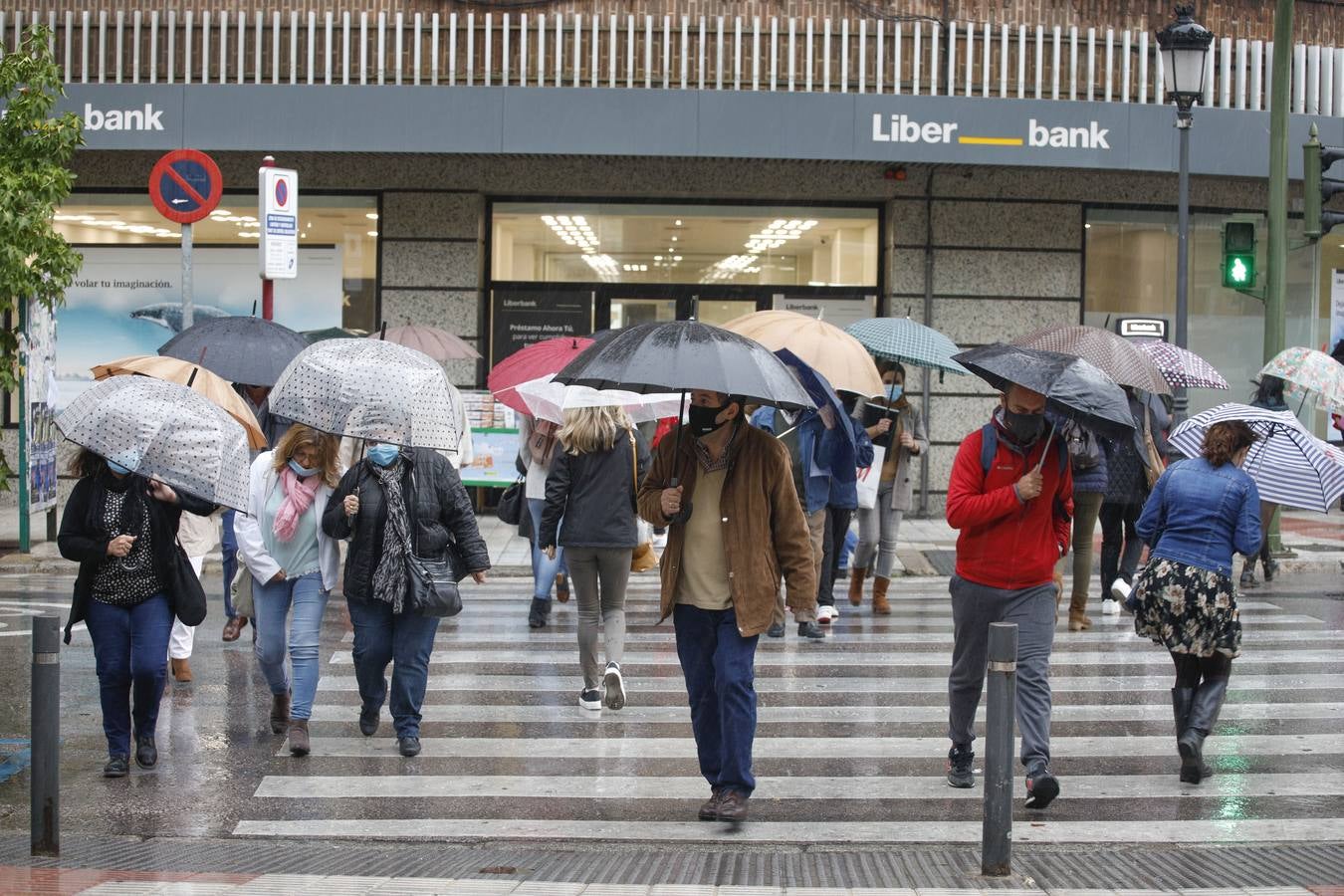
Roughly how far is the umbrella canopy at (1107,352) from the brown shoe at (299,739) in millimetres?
3861

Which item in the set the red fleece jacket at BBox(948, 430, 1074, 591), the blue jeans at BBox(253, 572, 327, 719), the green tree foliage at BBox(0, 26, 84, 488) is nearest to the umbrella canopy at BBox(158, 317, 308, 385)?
the green tree foliage at BBox(0, 26, 84, 488)

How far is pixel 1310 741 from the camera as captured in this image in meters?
8.45

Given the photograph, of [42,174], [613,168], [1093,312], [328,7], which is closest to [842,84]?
[613,168]

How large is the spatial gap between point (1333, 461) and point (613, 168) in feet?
38.2

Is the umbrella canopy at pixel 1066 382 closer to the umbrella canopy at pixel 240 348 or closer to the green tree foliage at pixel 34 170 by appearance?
the umbrella canopy at pixel 240 348

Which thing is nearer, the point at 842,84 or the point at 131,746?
the point at 131,746

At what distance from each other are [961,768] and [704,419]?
6.69 feet

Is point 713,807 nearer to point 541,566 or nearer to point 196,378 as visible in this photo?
point 196,378

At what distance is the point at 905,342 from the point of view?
458 inches

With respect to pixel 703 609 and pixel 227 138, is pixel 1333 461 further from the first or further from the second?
pixel 227 138

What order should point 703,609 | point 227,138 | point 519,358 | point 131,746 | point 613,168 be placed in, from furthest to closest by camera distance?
point 613,168
point 227,138
point 519,358
point 131,746
point 703,609

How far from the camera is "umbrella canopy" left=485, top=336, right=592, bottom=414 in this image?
11328mm

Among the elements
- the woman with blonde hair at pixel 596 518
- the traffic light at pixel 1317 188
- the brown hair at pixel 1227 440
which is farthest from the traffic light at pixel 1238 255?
the woman with blonde hair at pixel 596 518

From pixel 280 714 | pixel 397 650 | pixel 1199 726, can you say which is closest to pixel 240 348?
pixel 280 714
